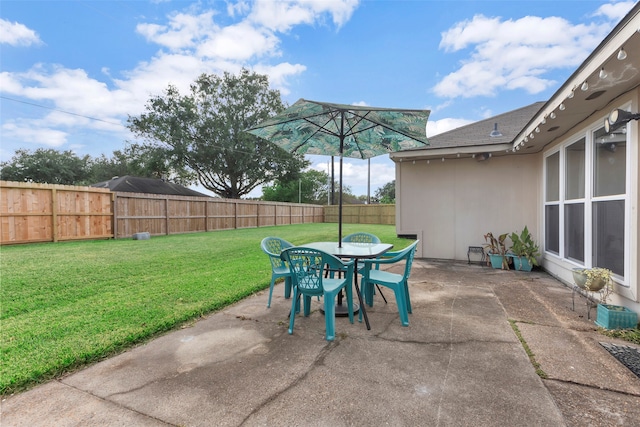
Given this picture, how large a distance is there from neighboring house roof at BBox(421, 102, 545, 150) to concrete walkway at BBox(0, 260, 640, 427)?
3787 mm

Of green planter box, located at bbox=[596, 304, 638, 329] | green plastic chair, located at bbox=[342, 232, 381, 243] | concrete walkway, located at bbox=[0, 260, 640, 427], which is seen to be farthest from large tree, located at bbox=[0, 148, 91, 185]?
green planter box, located at bbox=[596, 304, 638, 329]

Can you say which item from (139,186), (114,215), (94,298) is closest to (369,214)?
(139,186)

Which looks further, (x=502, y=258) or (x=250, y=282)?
(x=502, y=258)

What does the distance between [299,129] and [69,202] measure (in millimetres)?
9076

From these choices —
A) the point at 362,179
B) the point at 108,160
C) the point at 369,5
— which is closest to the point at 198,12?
the point at 369,5

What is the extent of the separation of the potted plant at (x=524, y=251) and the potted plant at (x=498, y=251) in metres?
0.15

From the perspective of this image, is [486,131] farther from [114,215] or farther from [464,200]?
[114,215]

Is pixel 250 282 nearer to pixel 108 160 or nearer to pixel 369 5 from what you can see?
pixel 369 5

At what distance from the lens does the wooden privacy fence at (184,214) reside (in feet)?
34.9

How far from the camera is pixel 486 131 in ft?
22.2

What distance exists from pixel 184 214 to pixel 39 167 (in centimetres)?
2246

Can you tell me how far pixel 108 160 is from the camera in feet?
105

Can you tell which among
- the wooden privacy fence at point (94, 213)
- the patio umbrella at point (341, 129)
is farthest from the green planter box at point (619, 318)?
the wooden privacy fence at point (94, 213)

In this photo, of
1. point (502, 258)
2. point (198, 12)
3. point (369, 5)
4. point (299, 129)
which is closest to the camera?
point (299, 129)
